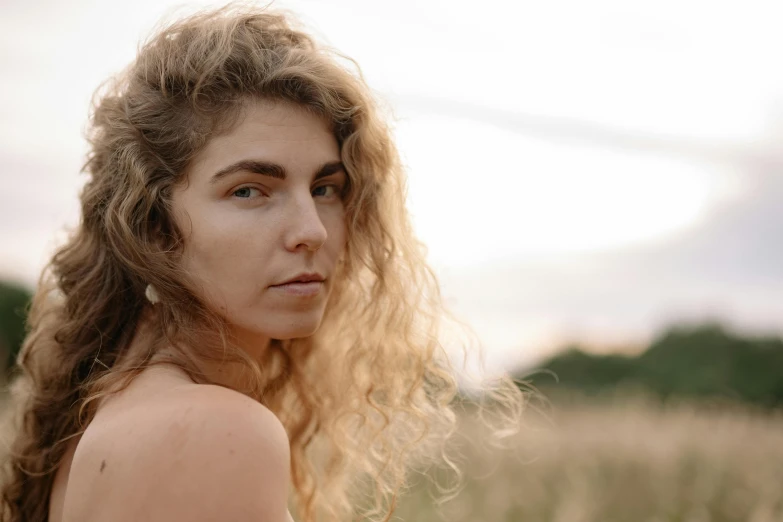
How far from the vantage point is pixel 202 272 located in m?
2.58

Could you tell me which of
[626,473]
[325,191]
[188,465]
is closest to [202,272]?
[325,191]

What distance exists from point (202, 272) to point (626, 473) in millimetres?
4943

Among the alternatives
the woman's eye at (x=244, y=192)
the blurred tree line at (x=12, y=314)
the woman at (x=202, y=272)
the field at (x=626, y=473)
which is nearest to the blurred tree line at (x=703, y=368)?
the field at (x=626, y=473)

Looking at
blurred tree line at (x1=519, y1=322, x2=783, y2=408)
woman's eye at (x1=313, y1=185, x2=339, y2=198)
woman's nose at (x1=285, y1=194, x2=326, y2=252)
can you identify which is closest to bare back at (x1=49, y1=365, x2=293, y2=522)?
woman's nose at (x1=285, y1=194, x2=326, y2=252)

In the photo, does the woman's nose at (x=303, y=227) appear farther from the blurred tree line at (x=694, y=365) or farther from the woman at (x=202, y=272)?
the blurred tree line at (x=694, y=365)

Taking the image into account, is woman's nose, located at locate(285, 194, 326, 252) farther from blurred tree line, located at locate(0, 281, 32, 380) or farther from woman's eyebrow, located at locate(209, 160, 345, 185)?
blurred tree line, located at locate(0, 281, 32, 380)

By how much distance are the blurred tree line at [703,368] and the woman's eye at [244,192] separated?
1385cm

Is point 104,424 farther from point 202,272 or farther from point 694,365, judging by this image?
point 694,365

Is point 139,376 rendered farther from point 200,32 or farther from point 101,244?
point 200,32

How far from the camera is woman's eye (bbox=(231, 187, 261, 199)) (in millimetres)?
2549

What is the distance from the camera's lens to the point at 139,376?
246 centimetres

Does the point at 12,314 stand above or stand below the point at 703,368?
below

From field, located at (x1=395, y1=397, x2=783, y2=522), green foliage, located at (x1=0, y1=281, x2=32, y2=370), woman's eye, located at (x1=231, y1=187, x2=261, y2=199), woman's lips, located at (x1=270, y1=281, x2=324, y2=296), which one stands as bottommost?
green foliage, located at (x1=0, y1=281, x2=32, y2=370)

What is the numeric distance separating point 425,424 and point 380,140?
1.15 metres
